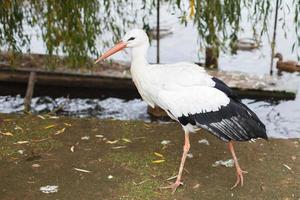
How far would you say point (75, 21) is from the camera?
4.82 meters

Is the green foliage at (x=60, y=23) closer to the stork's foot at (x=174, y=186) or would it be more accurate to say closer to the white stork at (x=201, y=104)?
the white stork at (x=201, y=104)

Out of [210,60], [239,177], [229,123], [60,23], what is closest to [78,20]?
[60,23]

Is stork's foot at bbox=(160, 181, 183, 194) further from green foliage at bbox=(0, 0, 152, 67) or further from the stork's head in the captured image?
green foliage at bbox=(0, 0, 152, 67)

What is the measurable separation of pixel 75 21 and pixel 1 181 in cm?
157

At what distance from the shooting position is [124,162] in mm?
4355

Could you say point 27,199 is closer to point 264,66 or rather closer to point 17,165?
point 17,165

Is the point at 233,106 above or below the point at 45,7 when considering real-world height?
below

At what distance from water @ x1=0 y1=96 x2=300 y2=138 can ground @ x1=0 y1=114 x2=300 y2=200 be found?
2.02m

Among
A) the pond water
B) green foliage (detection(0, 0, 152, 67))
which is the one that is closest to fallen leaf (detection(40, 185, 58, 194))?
green foliage (detection(0, 0, 152, 67))

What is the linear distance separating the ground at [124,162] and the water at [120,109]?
2024 mm

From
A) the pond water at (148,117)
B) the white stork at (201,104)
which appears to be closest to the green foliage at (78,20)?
the white stork at (201,104)

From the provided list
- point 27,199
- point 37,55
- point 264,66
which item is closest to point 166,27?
point 264,66

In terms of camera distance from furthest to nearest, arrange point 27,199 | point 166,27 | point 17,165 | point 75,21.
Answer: point 166,27, point 75,21, point 17,165, point 27,199

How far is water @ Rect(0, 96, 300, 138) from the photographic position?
7.07m
